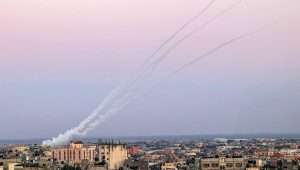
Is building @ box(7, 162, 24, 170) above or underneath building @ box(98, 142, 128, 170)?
underneath

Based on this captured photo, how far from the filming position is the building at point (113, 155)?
72125mm

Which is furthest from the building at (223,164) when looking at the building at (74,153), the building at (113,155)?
the building at (74,153)

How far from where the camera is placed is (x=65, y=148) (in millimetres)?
79500

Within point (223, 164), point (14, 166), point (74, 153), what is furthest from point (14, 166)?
point (74, 153)

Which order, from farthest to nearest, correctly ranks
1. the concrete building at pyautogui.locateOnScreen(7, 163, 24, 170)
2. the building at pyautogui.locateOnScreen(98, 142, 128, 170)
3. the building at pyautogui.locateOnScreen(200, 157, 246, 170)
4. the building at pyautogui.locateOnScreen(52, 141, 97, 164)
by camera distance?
the building at pyautogui.locateOnScreen(52, 141, 97, 164), the building at pyautogui.locateOnScreen(98, 142, 128, 170), the building at pyautogui.locateOnScreen(200, 157, 246, 170), the concrete building at pyautogui.locateOnScreen(7, 163, 24, 170)

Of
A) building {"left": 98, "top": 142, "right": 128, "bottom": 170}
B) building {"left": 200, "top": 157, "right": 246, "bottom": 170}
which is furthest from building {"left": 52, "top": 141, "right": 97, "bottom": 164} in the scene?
building {"left": 200, "top": 157, "right": 246, "bottom": 170}

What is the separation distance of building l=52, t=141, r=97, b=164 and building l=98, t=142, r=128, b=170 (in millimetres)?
1134

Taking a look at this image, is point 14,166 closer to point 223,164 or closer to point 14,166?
point 14,166

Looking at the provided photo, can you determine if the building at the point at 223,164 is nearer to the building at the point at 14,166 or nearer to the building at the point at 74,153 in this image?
the building at the point at 14,166

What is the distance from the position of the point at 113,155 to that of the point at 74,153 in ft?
26.5

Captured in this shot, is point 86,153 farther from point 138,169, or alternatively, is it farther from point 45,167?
point 45,167

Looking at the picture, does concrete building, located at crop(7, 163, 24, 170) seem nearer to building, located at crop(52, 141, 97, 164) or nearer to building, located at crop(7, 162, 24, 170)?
building, located at crop(7, 162, 24, 170)

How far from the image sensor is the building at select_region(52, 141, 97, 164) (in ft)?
248

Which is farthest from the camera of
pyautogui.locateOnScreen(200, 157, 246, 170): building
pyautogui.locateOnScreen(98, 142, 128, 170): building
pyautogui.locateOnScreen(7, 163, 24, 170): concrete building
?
pyautogui.locateOnScreen(98, 142, 128, 170): building
